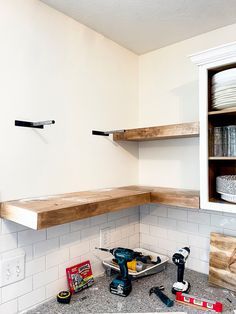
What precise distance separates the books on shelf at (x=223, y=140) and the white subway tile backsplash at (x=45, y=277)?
1.05 metres

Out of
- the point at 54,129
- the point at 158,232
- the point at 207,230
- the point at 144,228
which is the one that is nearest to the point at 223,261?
the point at 207,230

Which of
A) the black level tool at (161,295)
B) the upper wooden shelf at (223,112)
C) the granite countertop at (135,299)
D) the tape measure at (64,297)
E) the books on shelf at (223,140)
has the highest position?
the upper wooden shelf at (223,112)

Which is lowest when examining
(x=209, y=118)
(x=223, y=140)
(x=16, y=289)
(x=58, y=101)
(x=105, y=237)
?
(x=16, y=289)

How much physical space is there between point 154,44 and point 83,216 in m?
1.30

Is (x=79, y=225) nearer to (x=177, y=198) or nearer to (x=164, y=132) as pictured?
(x=177, y=198)

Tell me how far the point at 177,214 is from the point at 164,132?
608 millimetres

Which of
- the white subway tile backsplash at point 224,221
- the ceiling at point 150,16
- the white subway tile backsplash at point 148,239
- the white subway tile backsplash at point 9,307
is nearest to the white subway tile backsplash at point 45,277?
the white subway tile backsplash at point 9,307

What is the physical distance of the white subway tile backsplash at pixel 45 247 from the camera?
1217mm

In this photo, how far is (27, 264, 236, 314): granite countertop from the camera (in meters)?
1.15

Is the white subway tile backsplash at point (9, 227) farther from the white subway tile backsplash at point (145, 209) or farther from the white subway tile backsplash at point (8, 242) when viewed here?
the white subway tile backsplash at point (145, 209)

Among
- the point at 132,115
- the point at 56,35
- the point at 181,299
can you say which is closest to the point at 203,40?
the point at 132,115

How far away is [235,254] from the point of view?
1319mm

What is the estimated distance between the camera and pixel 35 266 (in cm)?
121

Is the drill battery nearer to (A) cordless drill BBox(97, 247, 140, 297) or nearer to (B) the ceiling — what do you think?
(A) cordless drill BBox(97, 247, 140, 297)
